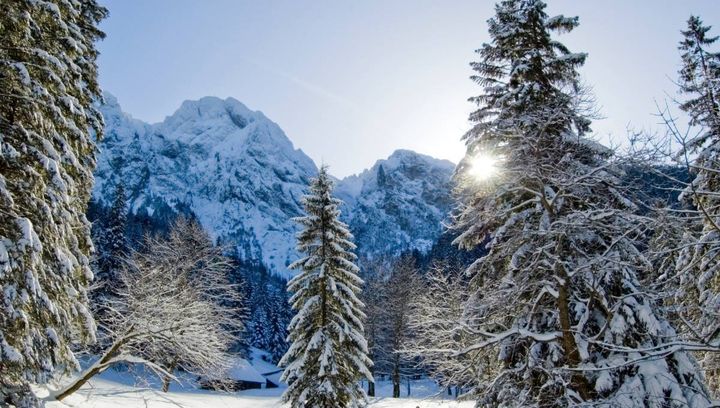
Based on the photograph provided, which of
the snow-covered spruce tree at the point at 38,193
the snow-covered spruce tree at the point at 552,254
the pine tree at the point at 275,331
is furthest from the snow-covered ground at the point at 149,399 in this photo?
the pine tree at the point at 275,331

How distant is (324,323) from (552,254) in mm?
12317

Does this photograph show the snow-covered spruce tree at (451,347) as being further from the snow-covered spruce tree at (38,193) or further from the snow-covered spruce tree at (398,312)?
the snow-covered spruce tree at (38,193)

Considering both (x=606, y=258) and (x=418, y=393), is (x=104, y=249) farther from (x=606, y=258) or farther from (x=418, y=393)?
(x=606, y=258)

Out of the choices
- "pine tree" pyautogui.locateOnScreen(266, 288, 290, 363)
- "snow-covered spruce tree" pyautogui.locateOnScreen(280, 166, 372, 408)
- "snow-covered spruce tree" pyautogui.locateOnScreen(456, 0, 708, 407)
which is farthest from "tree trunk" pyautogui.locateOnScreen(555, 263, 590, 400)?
"pine tree" pyautogui.locateOnScreen(266, 288, 290, 363)

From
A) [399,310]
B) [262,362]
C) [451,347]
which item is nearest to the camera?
[451,347]

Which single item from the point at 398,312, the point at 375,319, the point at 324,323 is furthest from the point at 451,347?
the point at 375,319

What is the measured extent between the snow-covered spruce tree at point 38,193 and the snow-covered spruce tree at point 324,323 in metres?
9.04

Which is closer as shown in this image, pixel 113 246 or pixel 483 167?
pixel 483 167

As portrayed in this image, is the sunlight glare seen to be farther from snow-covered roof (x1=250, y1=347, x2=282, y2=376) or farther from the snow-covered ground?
snow-covered roof (x1=250, y1=347, x2=282, y2=376)

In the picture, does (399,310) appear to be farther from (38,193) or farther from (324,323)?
(38,193)

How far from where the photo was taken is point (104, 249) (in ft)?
126

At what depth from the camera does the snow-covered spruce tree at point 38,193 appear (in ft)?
26.1

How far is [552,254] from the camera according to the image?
7949mm

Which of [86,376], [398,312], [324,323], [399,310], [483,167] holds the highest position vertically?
[483,167]
